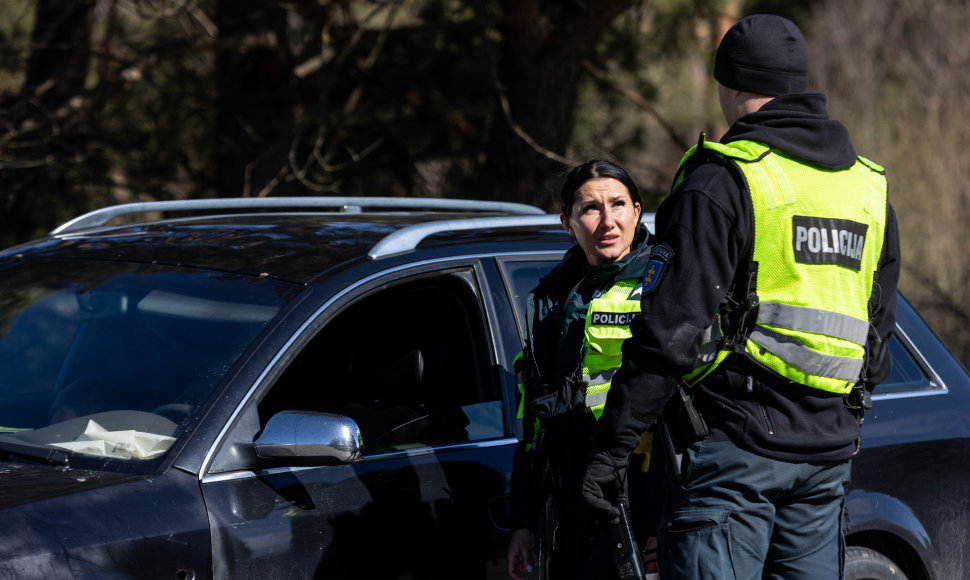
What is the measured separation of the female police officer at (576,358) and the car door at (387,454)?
0.18 m

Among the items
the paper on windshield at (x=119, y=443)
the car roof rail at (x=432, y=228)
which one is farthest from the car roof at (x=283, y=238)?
the paper on windshield at (x=119, y=443)

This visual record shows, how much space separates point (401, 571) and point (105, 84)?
19.3 feet

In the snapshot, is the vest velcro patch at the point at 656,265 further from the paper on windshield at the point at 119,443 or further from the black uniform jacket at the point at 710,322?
the paper on windshield at the point at 119,443

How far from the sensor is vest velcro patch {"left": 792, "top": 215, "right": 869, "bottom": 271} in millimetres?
2424

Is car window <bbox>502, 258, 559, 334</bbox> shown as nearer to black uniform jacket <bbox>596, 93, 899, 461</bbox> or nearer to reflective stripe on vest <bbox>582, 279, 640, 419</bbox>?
reflective stripe on vest <bbox>582, 279, 640, 419</bbox>

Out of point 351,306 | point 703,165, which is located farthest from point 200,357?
point 703,165

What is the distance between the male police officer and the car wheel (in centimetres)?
85

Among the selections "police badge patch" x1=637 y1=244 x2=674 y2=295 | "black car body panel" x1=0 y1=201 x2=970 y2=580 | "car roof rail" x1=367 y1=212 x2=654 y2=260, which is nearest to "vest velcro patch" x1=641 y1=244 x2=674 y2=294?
"police badge patch" x1=637 y1=244 x2=674 y2=295

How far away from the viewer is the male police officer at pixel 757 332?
2.36 m

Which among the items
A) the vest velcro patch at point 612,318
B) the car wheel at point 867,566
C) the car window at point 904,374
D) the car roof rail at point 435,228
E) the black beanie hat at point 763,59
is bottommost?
the car wheel at point 867,566

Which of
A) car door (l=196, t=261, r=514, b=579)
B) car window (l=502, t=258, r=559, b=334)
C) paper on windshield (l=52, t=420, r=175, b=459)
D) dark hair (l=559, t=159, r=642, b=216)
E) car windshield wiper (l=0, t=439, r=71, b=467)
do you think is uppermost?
dark hair (l=559, t=159, r=642, b=216)

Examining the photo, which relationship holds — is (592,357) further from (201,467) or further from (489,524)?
(201,467)

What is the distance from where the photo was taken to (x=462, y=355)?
10.8 ft

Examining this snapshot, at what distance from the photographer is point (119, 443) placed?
271 centimetres
